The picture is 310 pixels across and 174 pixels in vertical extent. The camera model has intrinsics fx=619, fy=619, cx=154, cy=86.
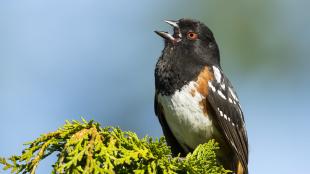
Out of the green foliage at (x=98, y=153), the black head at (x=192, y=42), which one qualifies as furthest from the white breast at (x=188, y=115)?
the green foliage at (x=98, y=153)

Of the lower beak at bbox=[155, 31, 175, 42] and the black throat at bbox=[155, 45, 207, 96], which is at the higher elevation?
the lower beak at bbox=[155, 31, 175, 42]

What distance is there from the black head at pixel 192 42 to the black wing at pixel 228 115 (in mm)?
158

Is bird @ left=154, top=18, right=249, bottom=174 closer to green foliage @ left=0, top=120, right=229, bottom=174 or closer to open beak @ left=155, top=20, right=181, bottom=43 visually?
open beak @ left=155, top=20, right=181, bottom=43

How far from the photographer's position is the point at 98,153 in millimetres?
2619

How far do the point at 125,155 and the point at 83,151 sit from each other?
0.61 feet

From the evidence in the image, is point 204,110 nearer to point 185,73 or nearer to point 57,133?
point 185,73

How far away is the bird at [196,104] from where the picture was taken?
13.2 ft

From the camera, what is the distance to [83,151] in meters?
2.56

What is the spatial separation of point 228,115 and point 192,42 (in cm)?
61

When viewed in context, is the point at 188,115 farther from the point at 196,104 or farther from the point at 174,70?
the point at 174,70

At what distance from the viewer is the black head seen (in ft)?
→ 14.2

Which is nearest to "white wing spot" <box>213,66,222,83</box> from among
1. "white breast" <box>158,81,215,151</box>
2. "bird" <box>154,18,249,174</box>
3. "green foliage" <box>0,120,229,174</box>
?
"bird" <box>154,18,249,174</box>

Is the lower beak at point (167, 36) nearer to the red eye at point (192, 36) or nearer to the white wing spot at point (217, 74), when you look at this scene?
the red eye at point (192, 36)

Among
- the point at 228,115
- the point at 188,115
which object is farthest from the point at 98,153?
the point at 228,115
